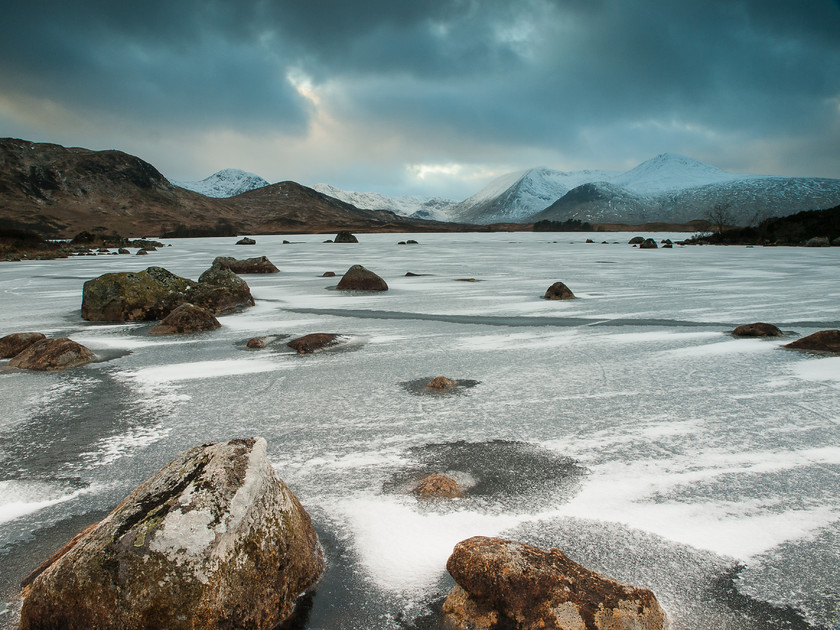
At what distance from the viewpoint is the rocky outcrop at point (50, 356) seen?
164 inches

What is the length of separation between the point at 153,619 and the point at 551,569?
3.50 ft

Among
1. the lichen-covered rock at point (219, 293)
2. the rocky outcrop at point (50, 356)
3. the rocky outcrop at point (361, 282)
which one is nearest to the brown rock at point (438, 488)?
the rocky outcrop at point (50, 356)

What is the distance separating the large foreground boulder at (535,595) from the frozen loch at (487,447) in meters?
0.13

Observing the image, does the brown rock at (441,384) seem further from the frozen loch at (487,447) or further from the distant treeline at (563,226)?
the distant treeline at (563,226)

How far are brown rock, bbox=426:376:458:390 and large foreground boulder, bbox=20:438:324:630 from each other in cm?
203

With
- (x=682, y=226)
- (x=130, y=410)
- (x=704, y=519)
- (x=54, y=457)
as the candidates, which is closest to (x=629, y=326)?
(x=704, y=519)

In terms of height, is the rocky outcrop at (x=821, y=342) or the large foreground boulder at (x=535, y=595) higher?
the rocky outcrop at (x=821, y=342)

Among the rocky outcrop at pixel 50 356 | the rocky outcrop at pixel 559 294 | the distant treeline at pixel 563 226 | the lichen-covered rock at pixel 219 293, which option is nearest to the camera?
the rocky outcrop at pixel 50 356

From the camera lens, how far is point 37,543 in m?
1.91

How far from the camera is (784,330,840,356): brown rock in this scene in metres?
4.37

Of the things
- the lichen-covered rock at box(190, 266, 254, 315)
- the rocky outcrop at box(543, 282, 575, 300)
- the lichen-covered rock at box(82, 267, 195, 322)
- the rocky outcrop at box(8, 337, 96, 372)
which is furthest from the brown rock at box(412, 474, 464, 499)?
the rocky outcrop at box(543, 282, 575, 300)

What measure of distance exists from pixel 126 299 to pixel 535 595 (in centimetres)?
641

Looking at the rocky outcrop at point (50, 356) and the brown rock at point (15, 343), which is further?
the brown rock at point (15, 343)

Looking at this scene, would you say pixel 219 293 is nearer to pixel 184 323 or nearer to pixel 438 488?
pixel 184 323
